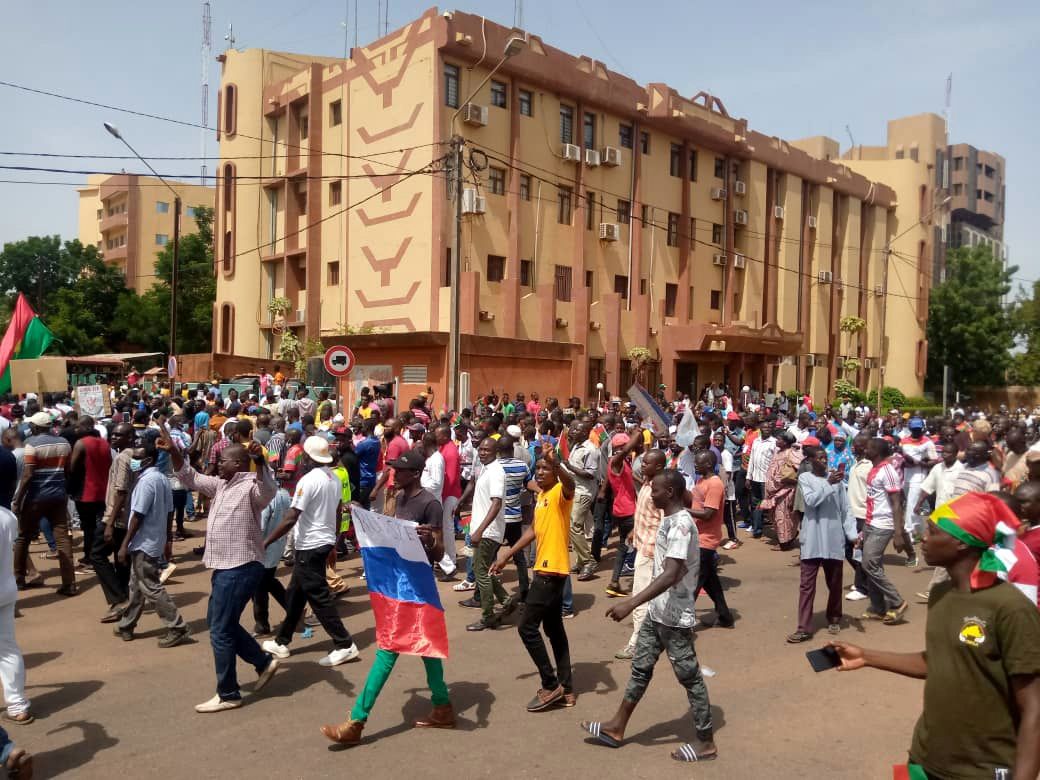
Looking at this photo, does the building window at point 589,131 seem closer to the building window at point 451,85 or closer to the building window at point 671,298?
the building window at point 451,85

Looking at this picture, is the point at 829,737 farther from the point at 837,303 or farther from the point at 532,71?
the point at 837,303

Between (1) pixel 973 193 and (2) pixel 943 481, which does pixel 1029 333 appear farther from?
(2) pixel 943 481

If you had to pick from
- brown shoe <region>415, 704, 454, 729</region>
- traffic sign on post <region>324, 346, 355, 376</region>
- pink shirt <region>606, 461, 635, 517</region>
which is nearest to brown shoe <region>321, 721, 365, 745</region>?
brown shoe <region>415, 704, 454, 729</region>

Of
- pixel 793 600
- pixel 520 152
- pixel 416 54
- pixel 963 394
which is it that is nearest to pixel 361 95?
pixel 416 54

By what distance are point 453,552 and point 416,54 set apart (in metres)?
22.1

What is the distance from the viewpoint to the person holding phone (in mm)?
7141

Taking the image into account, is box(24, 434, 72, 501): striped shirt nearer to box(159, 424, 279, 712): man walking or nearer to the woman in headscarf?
box(159, 424, 279, 712): man walking

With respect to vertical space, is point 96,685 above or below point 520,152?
below

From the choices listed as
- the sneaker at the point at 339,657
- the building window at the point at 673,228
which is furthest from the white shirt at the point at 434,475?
the building window at the point at 673,228

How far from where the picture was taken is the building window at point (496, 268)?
28672mm

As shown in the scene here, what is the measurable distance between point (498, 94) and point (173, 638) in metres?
25.1

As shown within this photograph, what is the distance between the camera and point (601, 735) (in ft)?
16.3

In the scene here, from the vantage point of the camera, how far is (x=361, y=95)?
30.1 meters

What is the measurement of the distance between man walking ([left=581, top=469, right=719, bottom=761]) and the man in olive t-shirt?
199 cm
